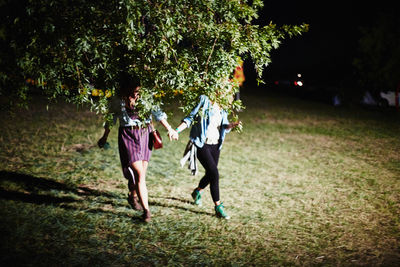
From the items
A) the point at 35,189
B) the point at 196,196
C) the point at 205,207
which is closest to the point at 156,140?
the point at 196,196

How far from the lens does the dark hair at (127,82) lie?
148 inches

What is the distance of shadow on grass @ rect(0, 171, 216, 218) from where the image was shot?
525cm

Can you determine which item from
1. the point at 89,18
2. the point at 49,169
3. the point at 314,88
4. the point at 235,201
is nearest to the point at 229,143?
the point at 235,201

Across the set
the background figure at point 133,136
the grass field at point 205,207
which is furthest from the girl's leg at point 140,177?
the grass field at point 205,207

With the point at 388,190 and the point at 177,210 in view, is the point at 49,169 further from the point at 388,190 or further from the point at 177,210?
the point at 388,190

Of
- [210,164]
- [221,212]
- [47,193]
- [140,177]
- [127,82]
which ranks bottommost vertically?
[47,193]

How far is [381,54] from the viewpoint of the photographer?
23.3 metres

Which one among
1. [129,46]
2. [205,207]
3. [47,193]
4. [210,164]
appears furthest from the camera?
[47,193]

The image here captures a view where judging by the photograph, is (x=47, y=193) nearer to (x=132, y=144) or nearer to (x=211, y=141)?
(x=132, y=144)

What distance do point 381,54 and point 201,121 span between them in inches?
902

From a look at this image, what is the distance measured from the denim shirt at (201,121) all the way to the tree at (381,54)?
65.2 ft

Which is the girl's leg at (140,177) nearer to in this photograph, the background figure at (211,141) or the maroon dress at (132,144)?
the maroon dress at (132,144)

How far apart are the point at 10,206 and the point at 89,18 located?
10.8 ft

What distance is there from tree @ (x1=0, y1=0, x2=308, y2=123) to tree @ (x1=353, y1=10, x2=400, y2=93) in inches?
820
